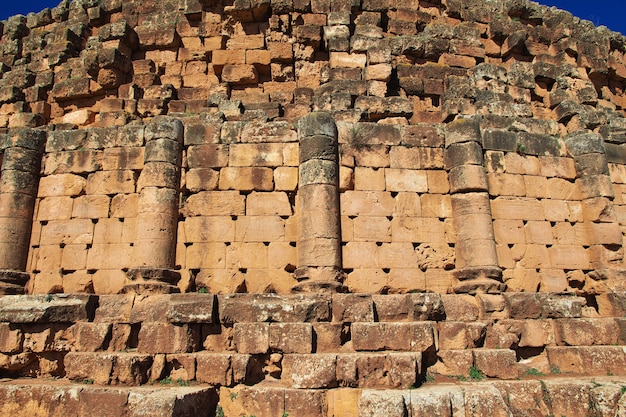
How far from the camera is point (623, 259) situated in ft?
34.0

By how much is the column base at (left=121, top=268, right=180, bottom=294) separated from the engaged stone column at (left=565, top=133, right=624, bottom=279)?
863 centimetres

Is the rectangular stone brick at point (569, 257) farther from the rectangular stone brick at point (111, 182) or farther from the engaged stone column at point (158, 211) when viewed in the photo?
the rectangular stone brick at point (111, 182)

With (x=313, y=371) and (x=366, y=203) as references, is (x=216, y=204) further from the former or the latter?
(x=313, y=371)

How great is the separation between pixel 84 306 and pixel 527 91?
11.1 m

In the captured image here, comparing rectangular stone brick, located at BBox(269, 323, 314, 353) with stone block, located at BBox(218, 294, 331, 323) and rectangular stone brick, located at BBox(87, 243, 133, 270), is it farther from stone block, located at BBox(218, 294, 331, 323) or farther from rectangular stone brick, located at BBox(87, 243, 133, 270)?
rectangular stone brick, located at BBox(87, 243, 133, 270)

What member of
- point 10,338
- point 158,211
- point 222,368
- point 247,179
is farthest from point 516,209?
point 10,338

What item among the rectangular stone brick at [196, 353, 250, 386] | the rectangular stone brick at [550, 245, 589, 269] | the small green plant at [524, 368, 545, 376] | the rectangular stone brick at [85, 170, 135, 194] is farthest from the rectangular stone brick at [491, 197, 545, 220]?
the rectangular stone brick at [85, 170, 135, 194]

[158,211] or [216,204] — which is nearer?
[158,211]

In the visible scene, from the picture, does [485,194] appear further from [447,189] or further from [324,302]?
[324,302]

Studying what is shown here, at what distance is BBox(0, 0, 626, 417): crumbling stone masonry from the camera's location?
776cm

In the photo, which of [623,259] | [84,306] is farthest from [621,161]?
[84,306]

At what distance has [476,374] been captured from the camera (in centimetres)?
805

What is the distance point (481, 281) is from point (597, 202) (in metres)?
3.51

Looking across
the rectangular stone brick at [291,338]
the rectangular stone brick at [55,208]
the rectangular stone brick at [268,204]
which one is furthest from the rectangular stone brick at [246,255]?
the rectangular stone brick at [55,208]
